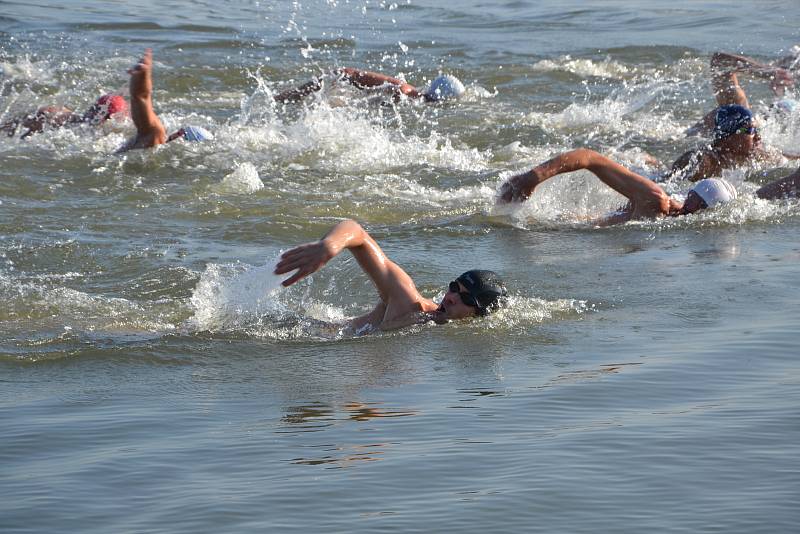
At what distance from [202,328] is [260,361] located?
74cm

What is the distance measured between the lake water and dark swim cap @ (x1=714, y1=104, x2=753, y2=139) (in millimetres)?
510

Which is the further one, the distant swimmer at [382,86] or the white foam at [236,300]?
the distant swimmer at [382,86]

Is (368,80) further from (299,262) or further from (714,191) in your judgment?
(299,262)

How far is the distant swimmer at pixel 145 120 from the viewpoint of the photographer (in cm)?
1245

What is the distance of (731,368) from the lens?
6.29m

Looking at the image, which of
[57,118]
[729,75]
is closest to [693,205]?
[729,75]

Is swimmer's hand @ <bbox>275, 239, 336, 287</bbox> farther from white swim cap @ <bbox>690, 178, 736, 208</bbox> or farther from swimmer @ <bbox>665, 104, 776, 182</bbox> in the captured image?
swimmer @ <bbox>665, 104, 776, 182</bbox>

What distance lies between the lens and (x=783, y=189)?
1080 centimetres

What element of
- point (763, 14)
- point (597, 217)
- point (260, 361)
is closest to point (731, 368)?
point (260, 361)

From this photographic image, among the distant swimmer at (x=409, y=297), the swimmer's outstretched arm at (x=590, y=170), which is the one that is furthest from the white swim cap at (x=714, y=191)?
the distant swimmer at (x=409, y=297)

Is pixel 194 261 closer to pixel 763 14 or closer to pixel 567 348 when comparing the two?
pixel 567 348

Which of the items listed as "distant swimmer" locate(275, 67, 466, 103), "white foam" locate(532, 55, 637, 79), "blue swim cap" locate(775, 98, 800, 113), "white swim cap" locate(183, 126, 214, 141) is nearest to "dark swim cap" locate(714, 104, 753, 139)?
"blue swim cap" locate(775, 98, 800, 113)

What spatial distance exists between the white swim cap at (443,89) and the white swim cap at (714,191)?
20.9 ft

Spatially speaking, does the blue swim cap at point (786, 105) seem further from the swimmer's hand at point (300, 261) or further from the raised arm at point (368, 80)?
the swimmer's hand at point (300, 261)
